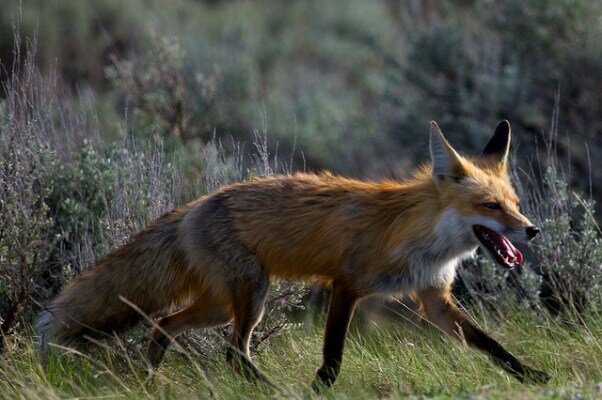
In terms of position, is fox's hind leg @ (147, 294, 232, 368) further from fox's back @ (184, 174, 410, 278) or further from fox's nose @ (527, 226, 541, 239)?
fox's nose @ (527, 226, 541, 239)

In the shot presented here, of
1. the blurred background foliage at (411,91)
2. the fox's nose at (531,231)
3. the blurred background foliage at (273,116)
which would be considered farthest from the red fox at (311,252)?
the blurred background foliage at (411,91)

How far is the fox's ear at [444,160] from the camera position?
501 cm

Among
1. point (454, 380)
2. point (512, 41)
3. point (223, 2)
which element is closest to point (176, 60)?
point (512, 41)

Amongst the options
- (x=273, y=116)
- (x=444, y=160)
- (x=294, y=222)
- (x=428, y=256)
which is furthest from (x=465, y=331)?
(x=273, y=116)

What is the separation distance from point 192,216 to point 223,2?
19331 mm

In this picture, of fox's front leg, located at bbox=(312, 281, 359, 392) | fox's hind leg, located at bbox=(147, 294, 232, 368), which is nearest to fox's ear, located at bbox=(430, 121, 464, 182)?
fox's front leg, located at bbox=(312, 281, 359, 392)

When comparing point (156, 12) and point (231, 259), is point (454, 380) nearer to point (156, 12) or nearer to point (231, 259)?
point (231, 259)

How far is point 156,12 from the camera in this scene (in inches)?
680

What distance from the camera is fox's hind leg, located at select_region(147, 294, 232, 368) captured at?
213 inches

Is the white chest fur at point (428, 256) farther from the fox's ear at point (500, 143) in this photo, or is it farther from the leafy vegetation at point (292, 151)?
the fox's ear at point (500, 143)

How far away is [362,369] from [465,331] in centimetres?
60

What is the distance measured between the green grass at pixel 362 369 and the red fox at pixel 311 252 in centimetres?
16

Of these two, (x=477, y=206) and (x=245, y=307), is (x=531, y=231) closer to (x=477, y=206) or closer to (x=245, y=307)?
(x=477, y=206)

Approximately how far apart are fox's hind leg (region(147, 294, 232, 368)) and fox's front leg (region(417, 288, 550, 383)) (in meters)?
1.16
